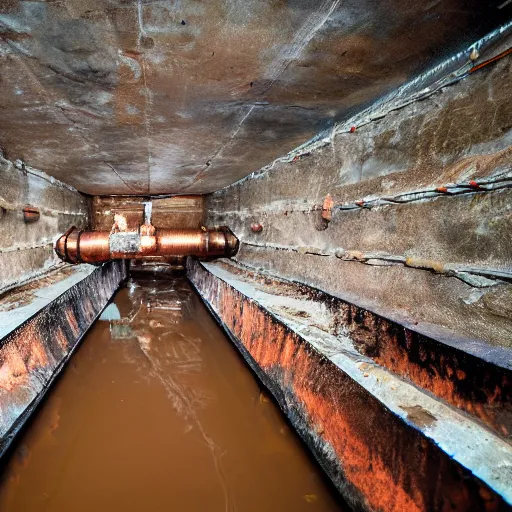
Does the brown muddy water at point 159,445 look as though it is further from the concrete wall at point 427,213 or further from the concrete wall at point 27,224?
the concrete wall at point 27,224

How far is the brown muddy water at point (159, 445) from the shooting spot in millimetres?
1367

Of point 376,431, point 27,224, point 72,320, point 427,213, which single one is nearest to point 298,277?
point 427,213

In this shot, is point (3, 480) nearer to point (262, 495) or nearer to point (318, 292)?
point (262, 495)

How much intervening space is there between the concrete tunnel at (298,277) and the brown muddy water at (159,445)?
0.01 m

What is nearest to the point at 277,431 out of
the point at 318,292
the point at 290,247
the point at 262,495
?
the point at 262,495

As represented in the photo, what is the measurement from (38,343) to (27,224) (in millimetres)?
1704

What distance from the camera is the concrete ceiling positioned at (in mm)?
1015

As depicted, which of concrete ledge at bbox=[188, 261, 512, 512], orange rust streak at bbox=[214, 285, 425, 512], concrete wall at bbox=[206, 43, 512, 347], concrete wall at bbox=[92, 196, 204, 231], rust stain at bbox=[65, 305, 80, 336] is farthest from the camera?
concrete wall at bbox=[92, 196, 204, 231]

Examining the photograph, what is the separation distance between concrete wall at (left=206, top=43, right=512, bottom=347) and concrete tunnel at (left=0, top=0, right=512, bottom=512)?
11 millimetres

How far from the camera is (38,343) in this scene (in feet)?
6.59

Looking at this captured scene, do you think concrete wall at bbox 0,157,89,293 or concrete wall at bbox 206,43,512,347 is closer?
concrete wall at bbox 206,43,512,347

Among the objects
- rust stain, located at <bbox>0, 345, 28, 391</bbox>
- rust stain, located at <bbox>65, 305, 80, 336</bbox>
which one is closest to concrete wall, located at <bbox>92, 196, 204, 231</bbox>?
rust stain, located at <bbox>65, 305, 80, 336</bbox>

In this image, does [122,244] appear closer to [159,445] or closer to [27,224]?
[27,224]

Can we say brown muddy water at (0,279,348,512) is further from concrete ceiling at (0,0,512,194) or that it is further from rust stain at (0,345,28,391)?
concrete ceiling at (0,0,512,194)
